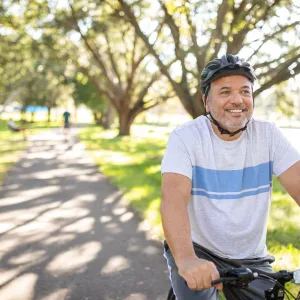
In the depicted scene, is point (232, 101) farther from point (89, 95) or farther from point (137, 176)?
point (89, 95)

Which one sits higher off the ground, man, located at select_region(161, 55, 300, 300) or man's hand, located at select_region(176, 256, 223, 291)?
man, located at select_region(161, 55, 300, 300)

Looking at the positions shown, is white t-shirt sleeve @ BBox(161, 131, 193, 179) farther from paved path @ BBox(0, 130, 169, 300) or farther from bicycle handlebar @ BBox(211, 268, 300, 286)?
paved path @ BBox(0, 130, 169, 300)

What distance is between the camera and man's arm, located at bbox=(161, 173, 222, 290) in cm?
207

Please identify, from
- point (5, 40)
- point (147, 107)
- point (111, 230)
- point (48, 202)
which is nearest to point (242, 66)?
point (111, 230)

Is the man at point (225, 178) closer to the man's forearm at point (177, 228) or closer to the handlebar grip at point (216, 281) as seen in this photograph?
the man's forearm at point (177, 228)

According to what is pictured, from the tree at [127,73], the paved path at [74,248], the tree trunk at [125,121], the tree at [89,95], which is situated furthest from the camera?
the tree at [89,95]

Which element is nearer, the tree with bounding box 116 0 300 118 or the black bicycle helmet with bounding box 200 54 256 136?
the black bicycle helmet with bounding box 200 54 256 136

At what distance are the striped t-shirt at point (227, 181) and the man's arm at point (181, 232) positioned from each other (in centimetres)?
7

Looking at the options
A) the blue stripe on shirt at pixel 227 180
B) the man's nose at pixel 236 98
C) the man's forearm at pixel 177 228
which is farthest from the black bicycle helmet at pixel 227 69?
the man's forearm at pixel 177 228

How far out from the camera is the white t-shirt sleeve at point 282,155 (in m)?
2.68

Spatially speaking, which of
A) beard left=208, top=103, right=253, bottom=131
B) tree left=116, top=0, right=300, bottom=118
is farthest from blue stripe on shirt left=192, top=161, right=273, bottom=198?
tree left=116, top=0, right=300, bottom=118

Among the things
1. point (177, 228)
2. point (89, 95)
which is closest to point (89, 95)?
point (89, 95)

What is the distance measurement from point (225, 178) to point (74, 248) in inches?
167

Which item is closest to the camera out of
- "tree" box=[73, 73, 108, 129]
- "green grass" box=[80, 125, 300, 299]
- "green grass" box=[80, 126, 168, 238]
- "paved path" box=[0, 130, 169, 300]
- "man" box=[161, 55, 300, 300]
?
"man" box=[161, 55, 300, 300]
